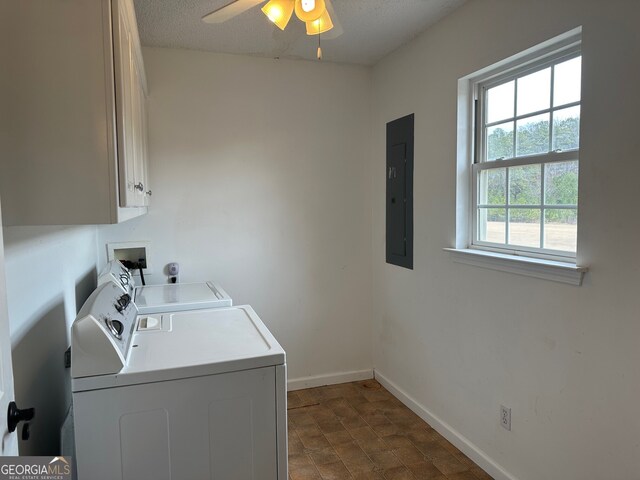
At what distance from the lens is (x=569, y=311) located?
1731 millimetres

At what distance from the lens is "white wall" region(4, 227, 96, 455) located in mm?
1243

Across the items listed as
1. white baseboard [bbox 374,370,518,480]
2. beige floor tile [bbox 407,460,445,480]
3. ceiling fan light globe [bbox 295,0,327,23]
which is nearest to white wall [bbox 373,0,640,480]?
white baseboard [bbox 374,370,518,480]

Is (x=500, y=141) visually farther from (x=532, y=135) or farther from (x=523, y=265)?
(x=523, y=265)

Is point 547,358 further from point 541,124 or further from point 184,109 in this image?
point 184,109

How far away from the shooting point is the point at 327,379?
3326mm

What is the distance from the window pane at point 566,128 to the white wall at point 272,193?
5.23ft

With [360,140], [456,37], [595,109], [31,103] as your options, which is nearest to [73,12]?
[31,103]

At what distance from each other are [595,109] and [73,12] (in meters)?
1.69

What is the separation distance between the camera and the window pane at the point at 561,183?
1.79 m

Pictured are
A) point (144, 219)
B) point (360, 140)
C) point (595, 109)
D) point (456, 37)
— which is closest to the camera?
point (595, 109)

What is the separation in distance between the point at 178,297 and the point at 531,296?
5.64 feet

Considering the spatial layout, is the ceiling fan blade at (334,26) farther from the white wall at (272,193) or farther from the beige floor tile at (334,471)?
the beige floor tile at (334,471)

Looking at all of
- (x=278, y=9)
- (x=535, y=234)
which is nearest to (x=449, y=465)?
(x=535, y=234)

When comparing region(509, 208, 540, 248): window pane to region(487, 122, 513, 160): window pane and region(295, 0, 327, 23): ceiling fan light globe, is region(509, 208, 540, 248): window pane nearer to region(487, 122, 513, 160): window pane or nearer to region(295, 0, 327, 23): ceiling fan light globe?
region(487, 122, 513, 160): window pane
